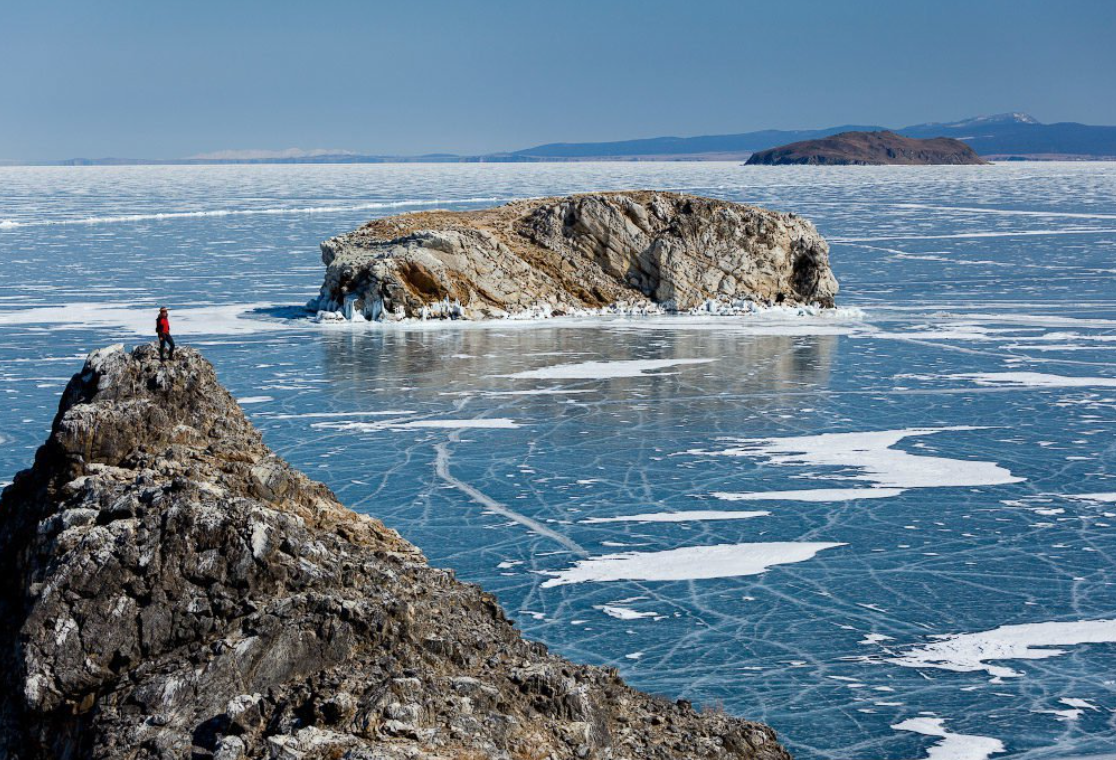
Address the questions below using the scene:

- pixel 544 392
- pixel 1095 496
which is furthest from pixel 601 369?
pixel 1095 496

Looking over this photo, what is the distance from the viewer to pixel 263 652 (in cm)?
634

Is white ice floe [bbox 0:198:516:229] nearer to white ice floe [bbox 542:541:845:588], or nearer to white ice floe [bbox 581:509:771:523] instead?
white ice floe [bbox 581:509:771:523]

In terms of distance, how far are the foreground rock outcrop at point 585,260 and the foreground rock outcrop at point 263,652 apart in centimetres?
2355

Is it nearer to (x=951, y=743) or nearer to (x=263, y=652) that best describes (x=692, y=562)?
(x=951, y=743)

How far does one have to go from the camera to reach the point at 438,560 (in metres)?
12.5

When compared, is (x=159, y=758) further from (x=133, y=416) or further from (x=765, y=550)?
(x=765, y=550)

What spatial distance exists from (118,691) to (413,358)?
63.2ft

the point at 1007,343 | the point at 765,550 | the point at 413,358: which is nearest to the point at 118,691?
the point at 765,550

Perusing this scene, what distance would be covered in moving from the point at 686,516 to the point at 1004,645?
13.9ft

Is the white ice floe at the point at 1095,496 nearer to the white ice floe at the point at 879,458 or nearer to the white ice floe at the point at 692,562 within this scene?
the white ice floe at the point at 879,458

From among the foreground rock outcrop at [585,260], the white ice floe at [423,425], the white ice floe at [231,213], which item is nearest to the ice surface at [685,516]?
the white ice floe at [423,425]

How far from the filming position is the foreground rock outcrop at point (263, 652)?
5887mm

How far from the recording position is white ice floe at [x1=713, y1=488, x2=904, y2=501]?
48.9ft

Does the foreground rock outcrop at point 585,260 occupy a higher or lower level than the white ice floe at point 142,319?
higher
